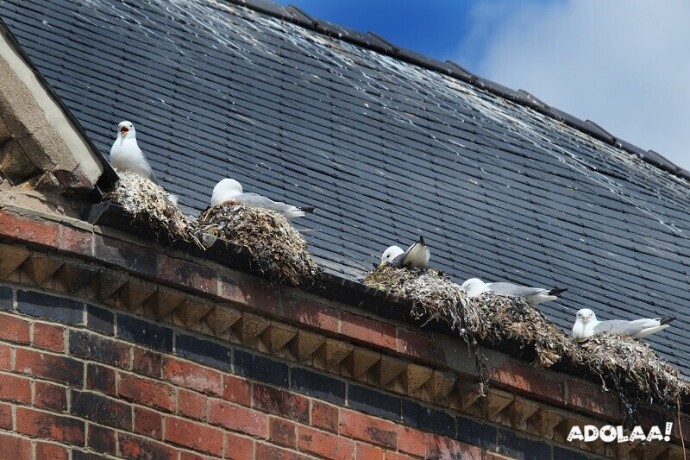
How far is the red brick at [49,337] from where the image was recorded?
43.6 ft

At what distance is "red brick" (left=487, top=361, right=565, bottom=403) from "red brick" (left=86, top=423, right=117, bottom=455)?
3075mm

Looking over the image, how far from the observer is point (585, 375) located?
15.8 m

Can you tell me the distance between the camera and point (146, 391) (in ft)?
44.7

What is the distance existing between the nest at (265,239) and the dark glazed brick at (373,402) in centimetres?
95

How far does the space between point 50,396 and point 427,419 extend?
303 cm

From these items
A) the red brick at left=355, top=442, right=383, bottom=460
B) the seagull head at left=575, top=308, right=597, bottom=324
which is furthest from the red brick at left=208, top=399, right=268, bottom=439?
the seagull head at left=575, top=308, right=597, bottom=324

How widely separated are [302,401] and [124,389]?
1.41m

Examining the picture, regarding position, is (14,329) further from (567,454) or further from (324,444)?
(567,454)

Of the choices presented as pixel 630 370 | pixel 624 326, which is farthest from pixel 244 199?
pixel 624 326

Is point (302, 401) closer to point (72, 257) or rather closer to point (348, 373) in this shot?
point (348, 373)

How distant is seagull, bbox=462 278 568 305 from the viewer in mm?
15555

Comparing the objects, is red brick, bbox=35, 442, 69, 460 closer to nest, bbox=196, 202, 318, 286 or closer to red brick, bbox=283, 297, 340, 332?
nest, bbox=196, 202, 318, 286

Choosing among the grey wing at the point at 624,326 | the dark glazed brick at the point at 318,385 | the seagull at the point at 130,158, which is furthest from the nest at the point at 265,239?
the grey wing at the point at 624,326

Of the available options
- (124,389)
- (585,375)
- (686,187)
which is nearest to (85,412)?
(124,389)
